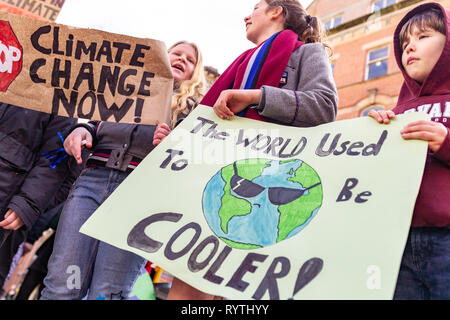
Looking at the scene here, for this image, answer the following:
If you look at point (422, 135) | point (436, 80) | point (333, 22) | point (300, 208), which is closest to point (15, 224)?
point (300, 208)

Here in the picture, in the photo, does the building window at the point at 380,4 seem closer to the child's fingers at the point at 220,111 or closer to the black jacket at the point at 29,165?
the black jacket at the point at 29,165

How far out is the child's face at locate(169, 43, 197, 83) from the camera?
7.31 feet

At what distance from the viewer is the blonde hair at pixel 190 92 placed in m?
2.03

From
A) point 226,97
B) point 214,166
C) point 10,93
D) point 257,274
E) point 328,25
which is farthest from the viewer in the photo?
point 328,25

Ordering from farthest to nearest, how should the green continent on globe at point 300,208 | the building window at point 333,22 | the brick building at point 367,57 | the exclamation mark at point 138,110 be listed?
the building window at point 333,22 < the brick building at point 367,57 < the exclamation mark at point 138,110 < the green continent on globe at point 300,208

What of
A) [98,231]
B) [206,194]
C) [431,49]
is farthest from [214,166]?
[431,49]

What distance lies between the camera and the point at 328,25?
15438 mm

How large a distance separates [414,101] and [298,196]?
27.3 inches

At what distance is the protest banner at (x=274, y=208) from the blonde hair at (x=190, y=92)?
615 millimetres

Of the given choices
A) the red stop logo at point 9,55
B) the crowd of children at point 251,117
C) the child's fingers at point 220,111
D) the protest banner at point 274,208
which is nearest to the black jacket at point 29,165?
the crowd of children at point 251,117

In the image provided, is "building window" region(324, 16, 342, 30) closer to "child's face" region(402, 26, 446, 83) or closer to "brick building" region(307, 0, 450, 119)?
"brick building" region(307, 0, 450, 119)

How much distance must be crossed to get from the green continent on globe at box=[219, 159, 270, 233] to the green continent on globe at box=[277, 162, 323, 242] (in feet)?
0.37

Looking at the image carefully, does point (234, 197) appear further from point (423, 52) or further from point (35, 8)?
point (35, 8)

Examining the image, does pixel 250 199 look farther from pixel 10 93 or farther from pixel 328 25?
pixel 328 25
